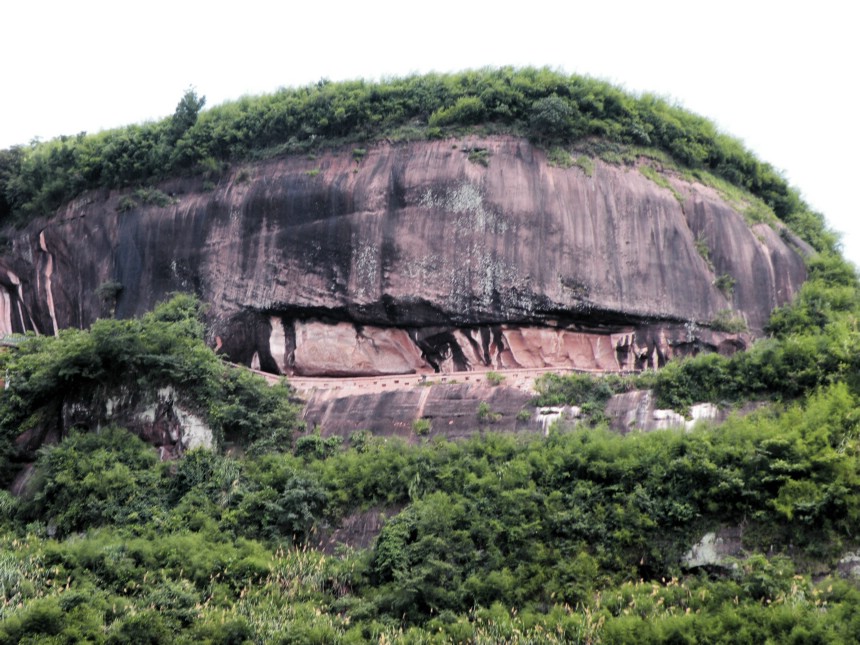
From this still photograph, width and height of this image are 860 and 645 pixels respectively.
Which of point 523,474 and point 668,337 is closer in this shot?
point 523,474

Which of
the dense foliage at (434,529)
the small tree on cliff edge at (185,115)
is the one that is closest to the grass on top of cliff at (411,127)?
the small tree on cliff edge at (185,115)

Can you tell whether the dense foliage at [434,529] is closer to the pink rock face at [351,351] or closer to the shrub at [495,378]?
the shrub at [495,378]

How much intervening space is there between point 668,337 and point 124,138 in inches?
556

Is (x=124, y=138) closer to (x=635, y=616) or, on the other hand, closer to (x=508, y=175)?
(x=508, y=175)

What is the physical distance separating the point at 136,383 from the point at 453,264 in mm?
6996

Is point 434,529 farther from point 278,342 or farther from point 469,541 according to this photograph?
point 278,342

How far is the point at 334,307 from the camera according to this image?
2336 cm

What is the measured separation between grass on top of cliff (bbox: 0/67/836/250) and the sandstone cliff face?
2.10ft

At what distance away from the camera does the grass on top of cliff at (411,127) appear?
24.7 m

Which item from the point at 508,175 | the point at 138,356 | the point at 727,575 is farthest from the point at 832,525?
the point at 138,356

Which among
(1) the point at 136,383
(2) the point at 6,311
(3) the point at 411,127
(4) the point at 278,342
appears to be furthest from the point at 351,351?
(2) the point at 6,311

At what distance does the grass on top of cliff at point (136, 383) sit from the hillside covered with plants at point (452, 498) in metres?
0.06

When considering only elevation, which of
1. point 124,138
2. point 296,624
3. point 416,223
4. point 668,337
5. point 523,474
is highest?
point 124,138

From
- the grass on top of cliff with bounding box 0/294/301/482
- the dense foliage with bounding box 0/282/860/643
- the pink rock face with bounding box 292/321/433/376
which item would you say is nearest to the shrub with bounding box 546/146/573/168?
the pink rock face with bounding box 292/321/433/376
